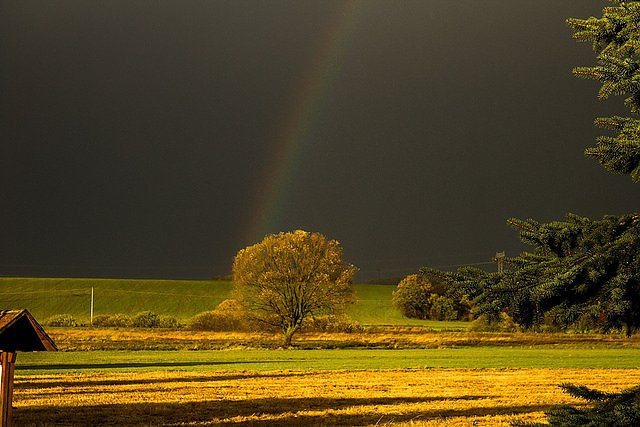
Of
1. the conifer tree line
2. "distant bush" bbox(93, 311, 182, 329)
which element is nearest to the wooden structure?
the conifer tree line

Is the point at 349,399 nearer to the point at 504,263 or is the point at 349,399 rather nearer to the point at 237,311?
the point at 504,263

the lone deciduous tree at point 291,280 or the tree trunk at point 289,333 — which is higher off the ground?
the lone deciduous tree at point 291,280

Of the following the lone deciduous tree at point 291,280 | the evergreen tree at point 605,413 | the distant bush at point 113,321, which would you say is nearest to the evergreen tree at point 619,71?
the evergreen tree at point 605,413

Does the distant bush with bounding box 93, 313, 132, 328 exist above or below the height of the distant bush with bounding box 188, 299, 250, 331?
below

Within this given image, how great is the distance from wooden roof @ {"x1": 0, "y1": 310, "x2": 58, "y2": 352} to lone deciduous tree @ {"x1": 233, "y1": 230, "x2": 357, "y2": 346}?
168ft

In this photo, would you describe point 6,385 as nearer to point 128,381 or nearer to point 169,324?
point 128,381

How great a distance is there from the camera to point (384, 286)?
572ft

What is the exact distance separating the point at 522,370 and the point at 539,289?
32803mm

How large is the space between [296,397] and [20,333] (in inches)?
584

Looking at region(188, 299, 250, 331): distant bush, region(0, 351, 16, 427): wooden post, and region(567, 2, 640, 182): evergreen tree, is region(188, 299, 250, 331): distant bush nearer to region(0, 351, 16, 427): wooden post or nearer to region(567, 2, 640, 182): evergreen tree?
region(0, 351, 16, 427): wooden post

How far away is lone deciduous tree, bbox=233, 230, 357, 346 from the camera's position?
62750mm

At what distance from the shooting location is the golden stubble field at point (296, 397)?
19484mm

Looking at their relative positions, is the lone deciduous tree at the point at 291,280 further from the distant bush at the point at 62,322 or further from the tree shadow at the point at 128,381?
the distant bush at the point at 62,322

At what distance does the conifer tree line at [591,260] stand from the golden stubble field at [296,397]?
10291mm
